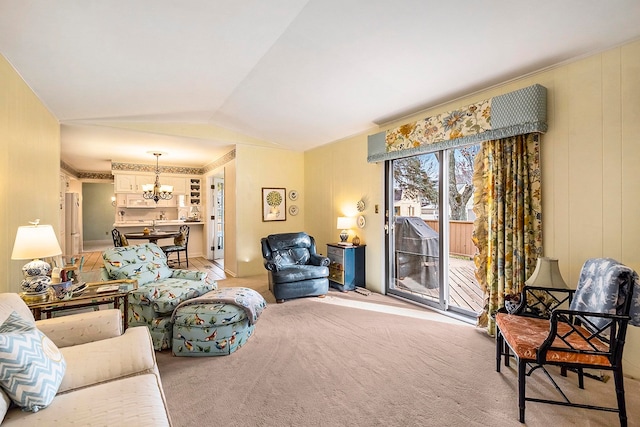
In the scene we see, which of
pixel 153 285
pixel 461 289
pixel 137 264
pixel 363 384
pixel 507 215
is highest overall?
pixel 507 215

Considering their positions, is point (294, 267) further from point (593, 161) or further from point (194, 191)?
point (194, 191)

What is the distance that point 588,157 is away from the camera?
2.50m

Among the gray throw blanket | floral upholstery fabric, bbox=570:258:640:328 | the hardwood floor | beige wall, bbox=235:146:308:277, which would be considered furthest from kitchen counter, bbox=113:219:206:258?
floral upholstery fabric, bbox=570:258:640:328

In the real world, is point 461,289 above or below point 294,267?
below

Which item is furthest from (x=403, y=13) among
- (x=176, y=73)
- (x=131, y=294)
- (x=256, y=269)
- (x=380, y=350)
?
(x=256, y=269)

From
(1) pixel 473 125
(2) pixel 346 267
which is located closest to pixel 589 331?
(1) pixel 473 125

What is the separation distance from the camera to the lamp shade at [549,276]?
235 centimetres

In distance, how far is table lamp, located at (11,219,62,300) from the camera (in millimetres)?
2141

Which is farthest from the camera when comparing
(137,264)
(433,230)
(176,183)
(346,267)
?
(176,183)

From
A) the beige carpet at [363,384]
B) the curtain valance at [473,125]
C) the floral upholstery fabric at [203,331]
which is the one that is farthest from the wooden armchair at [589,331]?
the floral upholstery fabric at [203,331]

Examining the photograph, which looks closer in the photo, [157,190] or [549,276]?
[549,276]

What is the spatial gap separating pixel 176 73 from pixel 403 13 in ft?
7.85

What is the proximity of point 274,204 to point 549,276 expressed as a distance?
4.76m

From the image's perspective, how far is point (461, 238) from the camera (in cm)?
370
